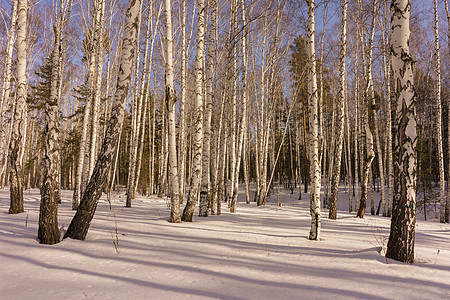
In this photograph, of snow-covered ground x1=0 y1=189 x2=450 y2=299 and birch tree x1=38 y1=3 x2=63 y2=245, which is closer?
snow-covered ground x1=0 y1=189 x2=450 y2=299

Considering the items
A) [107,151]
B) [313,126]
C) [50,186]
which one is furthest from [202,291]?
[313,126]

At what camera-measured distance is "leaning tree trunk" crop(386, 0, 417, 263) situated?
144 inches

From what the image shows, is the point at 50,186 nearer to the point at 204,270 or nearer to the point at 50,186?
the point at 50,186

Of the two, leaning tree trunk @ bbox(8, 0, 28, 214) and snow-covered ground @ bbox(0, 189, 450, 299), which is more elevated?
leaning tree trunk @ bbox(8, 0, 28, 214)

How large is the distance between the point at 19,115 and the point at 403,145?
884cm

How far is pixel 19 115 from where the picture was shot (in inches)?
267

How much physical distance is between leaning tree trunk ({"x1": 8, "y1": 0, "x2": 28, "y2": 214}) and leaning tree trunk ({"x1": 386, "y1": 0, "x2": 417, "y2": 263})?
8358 mm

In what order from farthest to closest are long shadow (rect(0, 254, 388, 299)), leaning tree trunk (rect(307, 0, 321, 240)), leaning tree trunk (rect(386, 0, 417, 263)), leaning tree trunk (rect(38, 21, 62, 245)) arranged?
leaning tree trunk (rect(307, 0, 321, 240))
leaning tree trunk (rect(38, 21, 62, 245))
leaning tree trunk (rect(386, 0, 417, 263))
long shadow (rect(0, 254, 388, 299))

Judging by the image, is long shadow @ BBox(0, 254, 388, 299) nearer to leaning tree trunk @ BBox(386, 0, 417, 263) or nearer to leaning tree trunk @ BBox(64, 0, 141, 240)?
leaning tree trunk @ BBox(64, 0, 141, 240)

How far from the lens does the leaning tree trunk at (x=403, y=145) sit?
3668 millimetres

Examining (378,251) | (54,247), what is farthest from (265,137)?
(54,247)

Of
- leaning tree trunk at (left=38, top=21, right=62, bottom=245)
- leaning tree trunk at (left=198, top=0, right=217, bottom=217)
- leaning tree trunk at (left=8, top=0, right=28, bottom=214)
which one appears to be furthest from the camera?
leaning tree trunk at (left=198, top=0, right=217, bottom=217)

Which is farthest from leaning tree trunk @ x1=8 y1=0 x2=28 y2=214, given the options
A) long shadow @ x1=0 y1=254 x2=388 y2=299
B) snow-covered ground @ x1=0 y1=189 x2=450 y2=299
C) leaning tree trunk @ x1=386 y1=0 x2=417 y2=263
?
leaning tree trunk @ x1=386 y1=0 x2=417 y2=263

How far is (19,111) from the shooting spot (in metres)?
6.77
